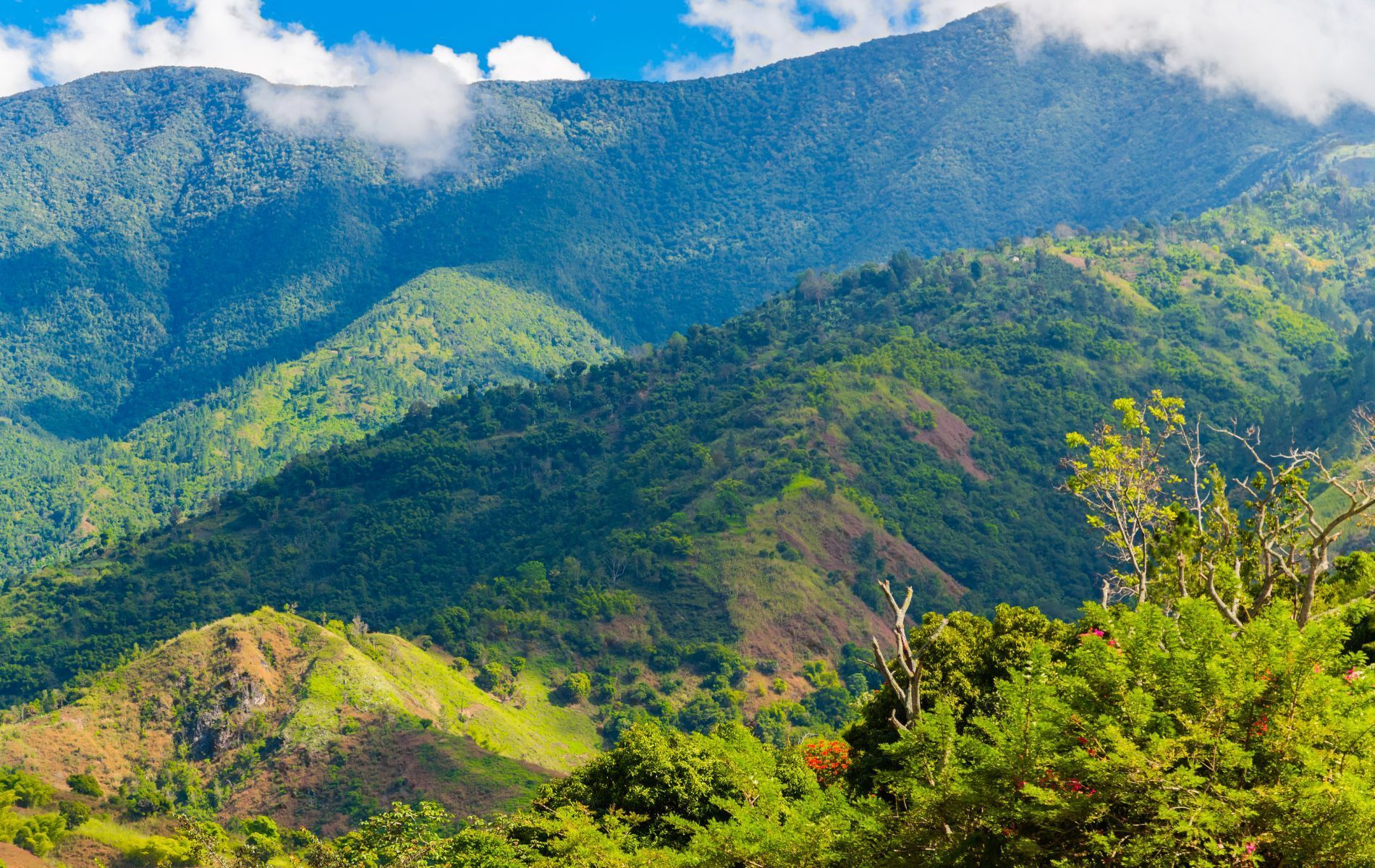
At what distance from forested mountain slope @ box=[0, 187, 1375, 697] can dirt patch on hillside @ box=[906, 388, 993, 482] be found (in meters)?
0.26

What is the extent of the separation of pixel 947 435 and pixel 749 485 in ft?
84.1

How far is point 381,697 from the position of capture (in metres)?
90.8

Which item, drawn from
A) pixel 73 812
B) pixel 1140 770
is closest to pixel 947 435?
pixel 73 812

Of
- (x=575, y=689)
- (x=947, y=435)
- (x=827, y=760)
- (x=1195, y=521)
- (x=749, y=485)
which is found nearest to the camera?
(x=1195, y=521)

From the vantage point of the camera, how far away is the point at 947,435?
472 ft

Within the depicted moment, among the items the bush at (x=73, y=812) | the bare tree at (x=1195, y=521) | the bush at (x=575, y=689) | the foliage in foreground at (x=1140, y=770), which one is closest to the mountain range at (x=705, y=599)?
the foliage in foreground at (x=1140, y=770)

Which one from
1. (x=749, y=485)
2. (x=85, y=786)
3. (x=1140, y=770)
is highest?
(x=749, y=485)

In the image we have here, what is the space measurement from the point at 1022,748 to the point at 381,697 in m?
73.0

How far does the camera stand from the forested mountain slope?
118 meters

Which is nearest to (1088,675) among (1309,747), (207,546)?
(1309,747)

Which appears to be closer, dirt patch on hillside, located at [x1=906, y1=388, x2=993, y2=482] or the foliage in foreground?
the foliage in foreground

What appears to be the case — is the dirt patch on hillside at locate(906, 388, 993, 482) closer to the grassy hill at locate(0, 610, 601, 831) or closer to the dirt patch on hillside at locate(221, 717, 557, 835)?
the grassy hill at locate(0, 610, 601, 831)

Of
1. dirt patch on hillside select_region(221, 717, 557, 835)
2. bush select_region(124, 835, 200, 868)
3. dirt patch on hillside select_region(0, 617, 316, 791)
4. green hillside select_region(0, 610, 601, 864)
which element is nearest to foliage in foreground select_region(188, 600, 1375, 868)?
bush select_region(124, 835, 200, 868)

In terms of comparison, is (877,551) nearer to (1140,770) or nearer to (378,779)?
(378,779)
